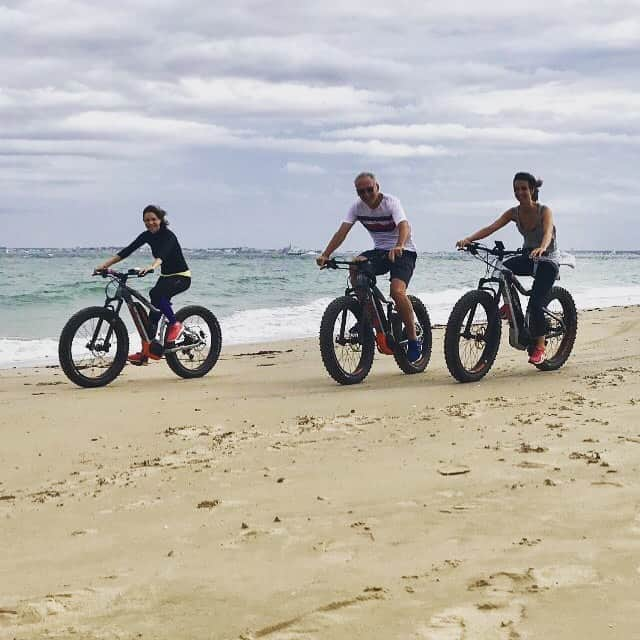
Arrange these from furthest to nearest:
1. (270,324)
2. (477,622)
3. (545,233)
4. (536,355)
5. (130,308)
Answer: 1. (270,324)
2. (130,308)
3. (536,355)
4. (545,233)
5. (477,622)

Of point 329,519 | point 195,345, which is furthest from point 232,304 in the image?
point 329,519

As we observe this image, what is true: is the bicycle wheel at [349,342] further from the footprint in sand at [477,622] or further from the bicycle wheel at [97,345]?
the footprint in sand at [477,622]

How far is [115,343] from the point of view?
9.28 meters

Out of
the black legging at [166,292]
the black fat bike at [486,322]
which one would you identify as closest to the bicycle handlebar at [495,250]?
the black fat bike at [486,322]

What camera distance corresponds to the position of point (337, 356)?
839 cm

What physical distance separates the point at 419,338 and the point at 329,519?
17.2 ft

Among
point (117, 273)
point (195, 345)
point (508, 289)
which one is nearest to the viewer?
point (508, 289)

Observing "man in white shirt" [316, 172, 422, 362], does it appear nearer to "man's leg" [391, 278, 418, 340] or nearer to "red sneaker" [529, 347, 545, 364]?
"man's leg" [391, 278, 418, 340]

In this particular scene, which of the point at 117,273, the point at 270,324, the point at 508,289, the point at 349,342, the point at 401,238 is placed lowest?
the point at 270,324

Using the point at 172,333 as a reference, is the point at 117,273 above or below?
above

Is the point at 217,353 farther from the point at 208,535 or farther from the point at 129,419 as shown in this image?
the point at 208,535

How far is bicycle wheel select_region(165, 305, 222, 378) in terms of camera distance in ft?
31.6

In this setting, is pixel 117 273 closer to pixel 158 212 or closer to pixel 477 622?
pixel 158 212

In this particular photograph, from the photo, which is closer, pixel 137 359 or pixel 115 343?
pixel 115 343
